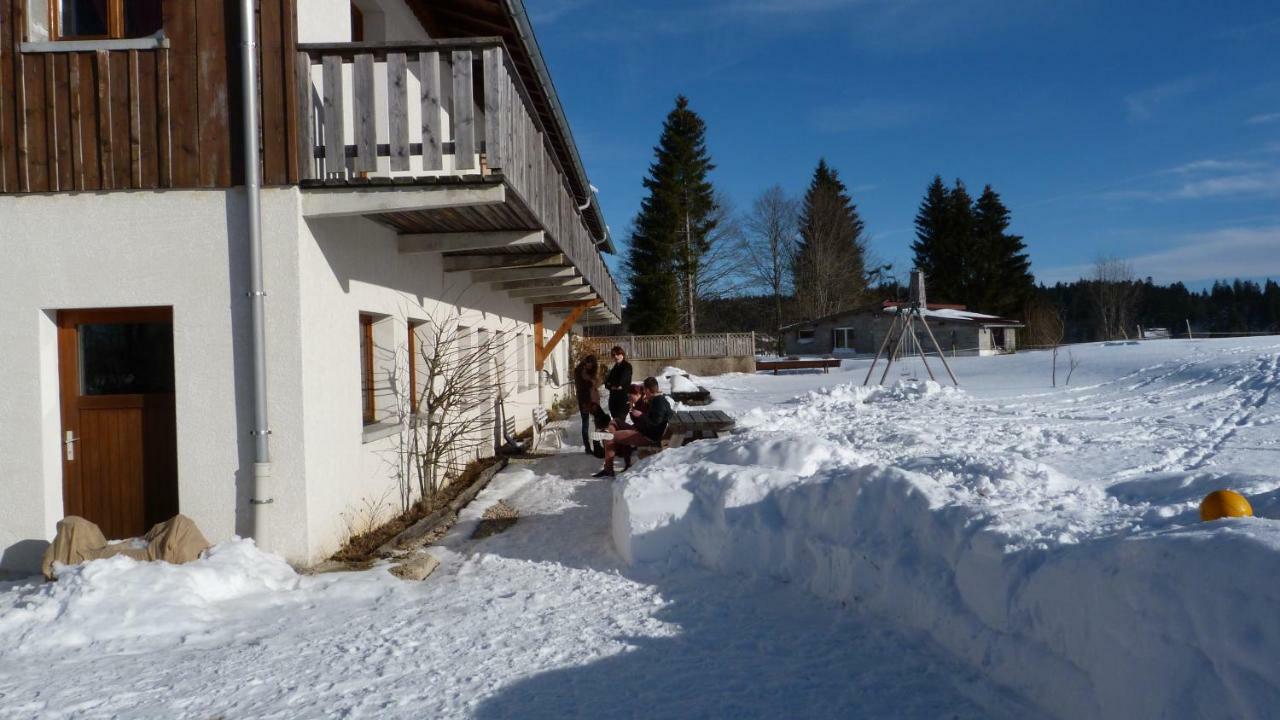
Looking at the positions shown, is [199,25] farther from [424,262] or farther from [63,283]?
[424,262]

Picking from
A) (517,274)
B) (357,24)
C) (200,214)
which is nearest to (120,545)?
(200,214)

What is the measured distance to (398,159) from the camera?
650cm

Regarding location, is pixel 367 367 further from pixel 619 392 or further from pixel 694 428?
pixel 694 428

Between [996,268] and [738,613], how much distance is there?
5751 cm

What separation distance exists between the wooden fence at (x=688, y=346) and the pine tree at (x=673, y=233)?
8.21 metres

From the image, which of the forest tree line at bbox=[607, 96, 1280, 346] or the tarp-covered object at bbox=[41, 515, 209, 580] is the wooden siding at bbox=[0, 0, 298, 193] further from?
the forest tree line at bbox=[607, 96, 1280, 346]

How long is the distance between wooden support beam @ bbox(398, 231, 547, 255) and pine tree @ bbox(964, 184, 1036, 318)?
5463cm

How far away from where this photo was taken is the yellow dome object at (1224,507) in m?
4.66

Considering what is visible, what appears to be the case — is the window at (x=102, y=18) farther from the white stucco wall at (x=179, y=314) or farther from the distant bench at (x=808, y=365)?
the distant bench at (x=808, y=365)

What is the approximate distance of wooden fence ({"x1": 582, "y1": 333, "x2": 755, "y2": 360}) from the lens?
1436 inches

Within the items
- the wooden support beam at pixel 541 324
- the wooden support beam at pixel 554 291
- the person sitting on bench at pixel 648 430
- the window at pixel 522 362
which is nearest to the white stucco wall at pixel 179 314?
the person sitting on bench at pixel 648 430

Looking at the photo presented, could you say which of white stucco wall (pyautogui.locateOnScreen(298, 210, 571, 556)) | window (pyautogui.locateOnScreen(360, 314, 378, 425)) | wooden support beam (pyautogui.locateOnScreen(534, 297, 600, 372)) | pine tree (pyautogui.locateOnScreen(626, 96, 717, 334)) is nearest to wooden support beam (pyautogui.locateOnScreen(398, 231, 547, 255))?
white stucco wall (pyautogui.locateOnScreen(298, 210, 571, 556))

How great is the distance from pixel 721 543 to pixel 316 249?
3872 millimetres

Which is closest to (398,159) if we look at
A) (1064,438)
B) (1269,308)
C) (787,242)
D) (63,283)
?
(63,283)
